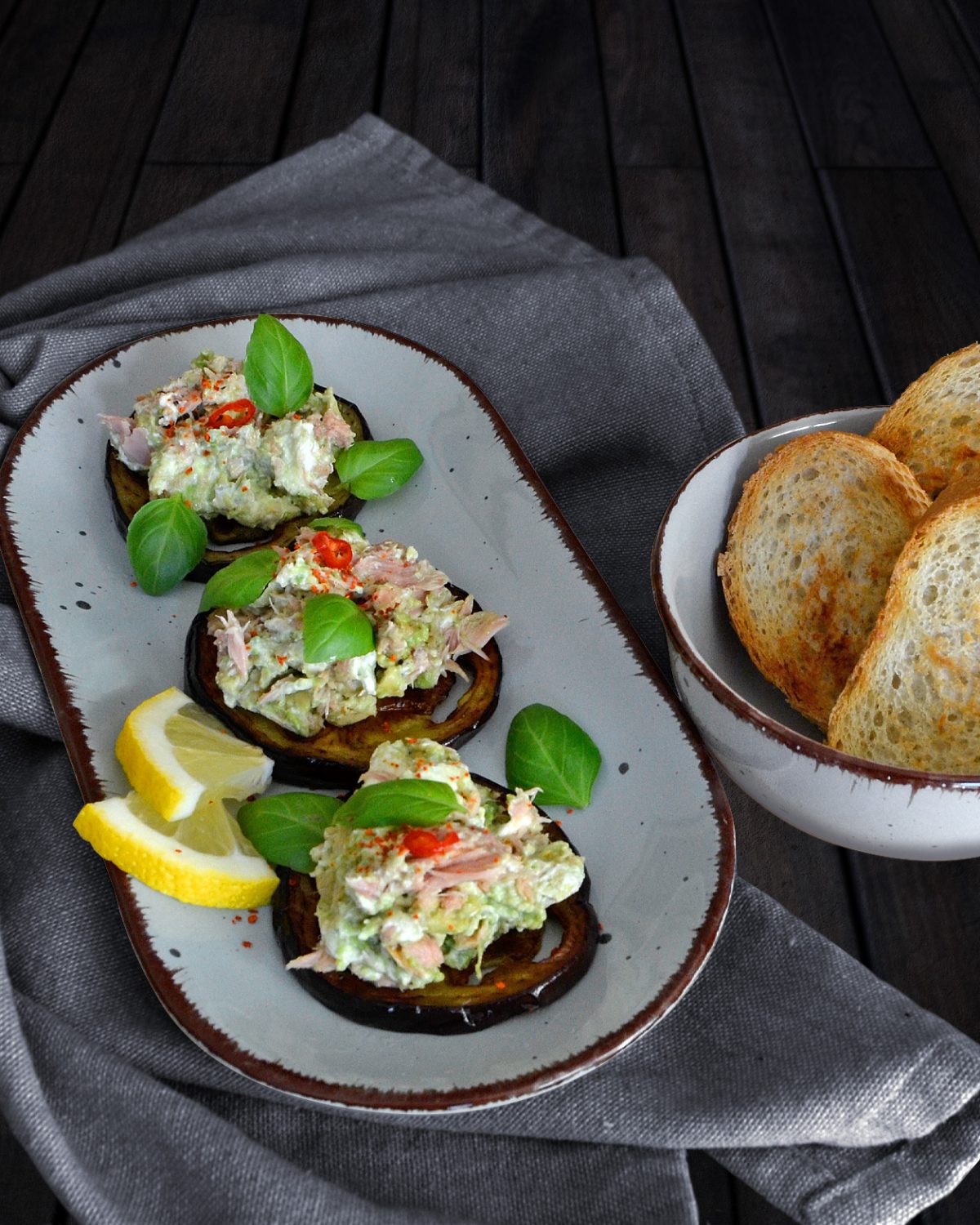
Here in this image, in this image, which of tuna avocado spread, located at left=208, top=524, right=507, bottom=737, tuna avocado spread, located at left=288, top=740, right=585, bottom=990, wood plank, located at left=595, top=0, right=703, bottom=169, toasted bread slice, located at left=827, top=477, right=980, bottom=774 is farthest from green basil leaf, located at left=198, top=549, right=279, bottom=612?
wood plank, located at left=595, top=0, right=703, bottom=169

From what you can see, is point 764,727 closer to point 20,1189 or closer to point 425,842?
point 425,842

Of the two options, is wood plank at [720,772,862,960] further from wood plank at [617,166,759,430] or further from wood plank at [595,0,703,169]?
wood plank at [595,0,703,169]

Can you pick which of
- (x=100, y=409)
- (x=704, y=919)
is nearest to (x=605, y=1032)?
(x=704, y=919)

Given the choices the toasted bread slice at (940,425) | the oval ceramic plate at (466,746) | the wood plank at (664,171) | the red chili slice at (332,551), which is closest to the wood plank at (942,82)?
the wood plank at (664,171)

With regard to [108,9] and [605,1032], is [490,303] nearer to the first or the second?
[605,1032]

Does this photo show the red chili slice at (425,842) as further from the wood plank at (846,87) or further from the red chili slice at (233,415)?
the wood plank at (846,87)
